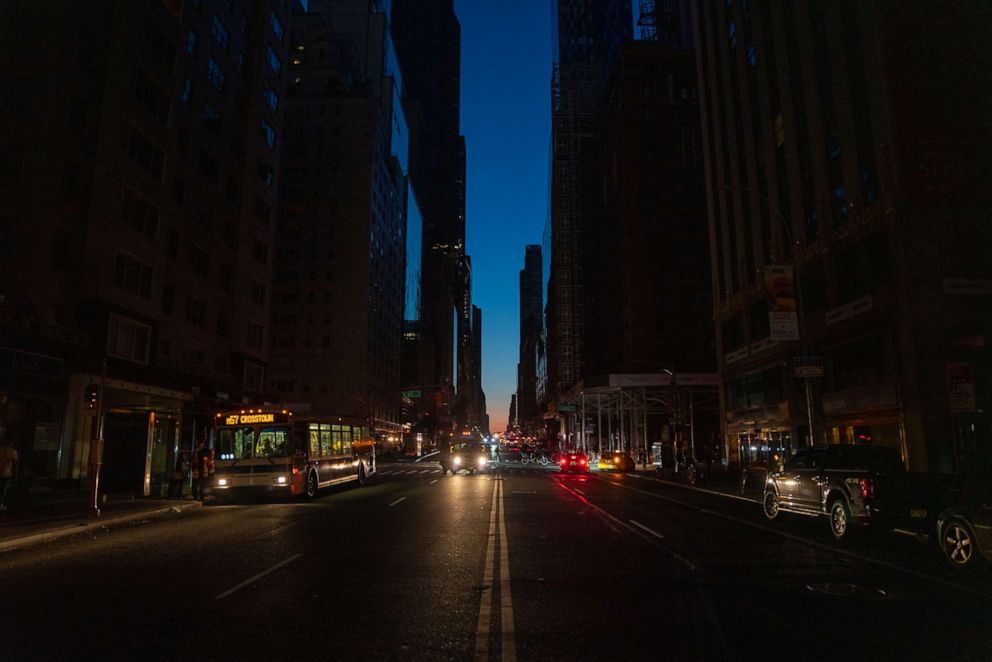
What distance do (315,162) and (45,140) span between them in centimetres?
7195

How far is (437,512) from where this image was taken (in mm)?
16734

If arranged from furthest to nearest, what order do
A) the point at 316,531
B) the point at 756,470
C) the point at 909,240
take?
the point at 756,470
the point at 909,240
the point at 316,531

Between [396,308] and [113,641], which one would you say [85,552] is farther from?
[396,308]

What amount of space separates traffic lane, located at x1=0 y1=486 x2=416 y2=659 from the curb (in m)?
0.51

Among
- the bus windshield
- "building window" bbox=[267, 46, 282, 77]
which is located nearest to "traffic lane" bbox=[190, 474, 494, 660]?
the bus windshield

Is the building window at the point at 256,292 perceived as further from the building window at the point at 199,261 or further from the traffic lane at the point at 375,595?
the traffic lane at the point at 375,595

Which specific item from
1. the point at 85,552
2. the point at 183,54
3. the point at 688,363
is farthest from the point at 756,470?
the point at 688,363

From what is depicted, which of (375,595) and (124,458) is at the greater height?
(124,458)

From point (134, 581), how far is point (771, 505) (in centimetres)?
1416

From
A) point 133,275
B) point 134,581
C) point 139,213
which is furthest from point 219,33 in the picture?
point 134,581

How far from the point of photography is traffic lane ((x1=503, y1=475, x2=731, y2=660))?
5.60 metres

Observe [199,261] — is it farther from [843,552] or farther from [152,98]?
[843,552]

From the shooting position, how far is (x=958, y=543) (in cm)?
969

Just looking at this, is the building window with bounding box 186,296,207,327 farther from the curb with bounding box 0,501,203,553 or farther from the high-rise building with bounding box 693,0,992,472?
the high-rise building with bounding box 693,0,992,472
